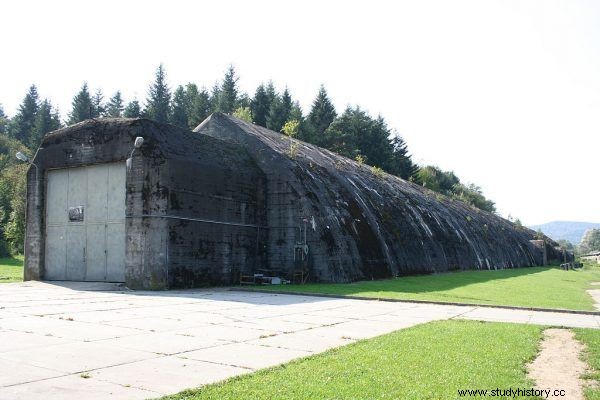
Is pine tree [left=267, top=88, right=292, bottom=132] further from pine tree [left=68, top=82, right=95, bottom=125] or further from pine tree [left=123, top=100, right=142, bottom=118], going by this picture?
pine tree [left=68, top=82, right=95, bottom=125]

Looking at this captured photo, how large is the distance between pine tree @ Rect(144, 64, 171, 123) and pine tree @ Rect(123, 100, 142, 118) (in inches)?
51.5

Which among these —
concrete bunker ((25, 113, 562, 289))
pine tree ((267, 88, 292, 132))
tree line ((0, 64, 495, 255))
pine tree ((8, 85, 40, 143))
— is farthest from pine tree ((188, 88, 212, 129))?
concrete bunker ((25, 113, 562, 289))

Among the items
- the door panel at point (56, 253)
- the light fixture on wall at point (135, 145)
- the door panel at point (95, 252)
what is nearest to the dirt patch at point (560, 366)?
the light fixture on wall at point (135, 145)

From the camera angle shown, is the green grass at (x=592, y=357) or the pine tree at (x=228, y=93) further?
the pine tree at (x=228, y=93)

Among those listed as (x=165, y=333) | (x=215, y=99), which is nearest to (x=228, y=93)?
(x=215, y=99)

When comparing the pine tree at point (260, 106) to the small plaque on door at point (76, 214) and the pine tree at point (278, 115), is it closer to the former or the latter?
the pine tree at point (278, 115)

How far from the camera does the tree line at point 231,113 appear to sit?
6216 centimetres

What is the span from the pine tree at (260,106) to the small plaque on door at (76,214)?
2117 inches

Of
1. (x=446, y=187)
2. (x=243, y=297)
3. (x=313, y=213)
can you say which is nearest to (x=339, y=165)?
(x=313, y=213)

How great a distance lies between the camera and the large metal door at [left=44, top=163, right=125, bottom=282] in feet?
69.7

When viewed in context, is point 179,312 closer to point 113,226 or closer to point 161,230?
point 161,230

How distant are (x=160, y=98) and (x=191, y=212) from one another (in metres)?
78.9

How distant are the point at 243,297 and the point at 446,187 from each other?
3665 inches

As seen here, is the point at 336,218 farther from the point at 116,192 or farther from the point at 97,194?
the point at 97,194
